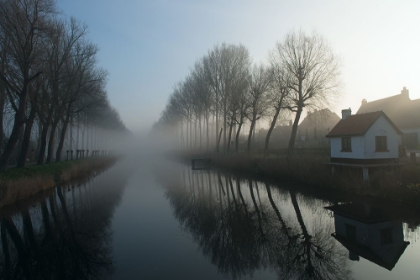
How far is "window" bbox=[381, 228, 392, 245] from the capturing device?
8.14 metres

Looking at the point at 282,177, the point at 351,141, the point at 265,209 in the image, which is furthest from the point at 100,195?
the point at 351,141

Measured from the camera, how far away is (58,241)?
8.87 m

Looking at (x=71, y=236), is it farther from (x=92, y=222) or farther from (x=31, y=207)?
(x=31, y=207)

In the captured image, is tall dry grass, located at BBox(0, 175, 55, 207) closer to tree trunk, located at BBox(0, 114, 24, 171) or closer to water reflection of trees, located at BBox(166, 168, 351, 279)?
tree trunk, located at BBox(0, 114, 24, 171)

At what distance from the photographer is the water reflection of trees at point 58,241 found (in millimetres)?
6695

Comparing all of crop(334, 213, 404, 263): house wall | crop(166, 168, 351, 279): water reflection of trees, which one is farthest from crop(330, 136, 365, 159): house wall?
crop(334, 213, 404, 263): house wall

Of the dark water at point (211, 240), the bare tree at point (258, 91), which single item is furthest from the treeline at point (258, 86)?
the dark water at point (211, 240)

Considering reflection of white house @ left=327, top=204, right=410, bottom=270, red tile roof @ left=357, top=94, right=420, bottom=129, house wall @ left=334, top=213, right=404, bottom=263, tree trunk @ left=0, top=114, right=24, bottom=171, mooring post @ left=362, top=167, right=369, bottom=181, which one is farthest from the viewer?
red tile roof @ left=357, top=94, right=420, bottom=129

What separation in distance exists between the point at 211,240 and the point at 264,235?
1527mm

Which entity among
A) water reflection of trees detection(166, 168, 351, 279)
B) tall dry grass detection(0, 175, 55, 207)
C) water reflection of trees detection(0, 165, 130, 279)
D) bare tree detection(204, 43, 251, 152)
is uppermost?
bare tree detection(204, 43, 251, 152)

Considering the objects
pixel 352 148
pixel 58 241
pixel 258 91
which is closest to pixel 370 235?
pixel 58 241

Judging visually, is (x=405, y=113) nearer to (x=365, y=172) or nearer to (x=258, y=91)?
(x=258, y=91)

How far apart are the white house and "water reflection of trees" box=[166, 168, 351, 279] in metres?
4.74

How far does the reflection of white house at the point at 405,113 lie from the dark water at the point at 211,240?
22667 mm
